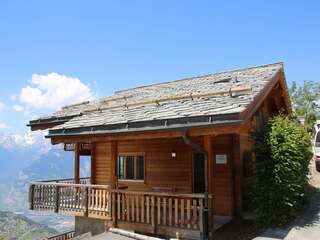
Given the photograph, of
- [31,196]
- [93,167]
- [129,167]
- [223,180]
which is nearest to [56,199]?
[31,196]

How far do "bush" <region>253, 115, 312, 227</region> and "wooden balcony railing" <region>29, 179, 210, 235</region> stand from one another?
1833mm

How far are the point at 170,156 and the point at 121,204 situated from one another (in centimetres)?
313

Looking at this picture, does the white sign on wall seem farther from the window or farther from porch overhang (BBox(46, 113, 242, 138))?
porch overhang (BBox(46, 113, 242, 138))

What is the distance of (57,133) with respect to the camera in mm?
12383

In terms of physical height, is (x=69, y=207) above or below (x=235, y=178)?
below

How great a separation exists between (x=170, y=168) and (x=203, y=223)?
14.9ft

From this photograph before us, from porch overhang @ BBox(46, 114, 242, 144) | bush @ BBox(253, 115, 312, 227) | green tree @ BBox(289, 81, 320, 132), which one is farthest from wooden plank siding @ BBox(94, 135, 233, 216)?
green tree @ BBox(289, 81, 320, 132)

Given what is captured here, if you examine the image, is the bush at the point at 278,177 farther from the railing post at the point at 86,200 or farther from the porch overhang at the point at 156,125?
the railing post at the point at 86,200

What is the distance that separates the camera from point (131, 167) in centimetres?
1491

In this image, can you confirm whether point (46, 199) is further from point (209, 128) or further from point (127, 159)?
point (209, 128)

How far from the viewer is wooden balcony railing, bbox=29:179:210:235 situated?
31.7 feet

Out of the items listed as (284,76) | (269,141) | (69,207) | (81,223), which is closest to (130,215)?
(69,207)

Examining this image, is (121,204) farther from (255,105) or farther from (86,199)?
(255,105)

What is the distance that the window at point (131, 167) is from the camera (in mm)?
14555
